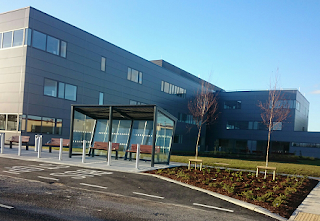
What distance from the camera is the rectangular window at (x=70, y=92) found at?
101 feet

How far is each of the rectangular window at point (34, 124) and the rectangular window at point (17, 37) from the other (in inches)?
263

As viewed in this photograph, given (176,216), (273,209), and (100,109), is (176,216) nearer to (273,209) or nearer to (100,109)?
(273,209)

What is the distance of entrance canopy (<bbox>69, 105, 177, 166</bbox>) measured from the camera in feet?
50.6

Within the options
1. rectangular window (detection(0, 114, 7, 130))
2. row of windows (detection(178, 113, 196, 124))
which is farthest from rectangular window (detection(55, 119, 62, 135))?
row of windows (detection(178, 113, 196, 124))

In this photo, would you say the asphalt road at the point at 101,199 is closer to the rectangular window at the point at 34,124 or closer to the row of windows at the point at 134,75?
the rectangular window at the point at 34,124

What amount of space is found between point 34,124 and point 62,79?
17.4ft

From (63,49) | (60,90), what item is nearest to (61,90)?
(60,90)

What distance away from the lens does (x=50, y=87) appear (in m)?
29.0

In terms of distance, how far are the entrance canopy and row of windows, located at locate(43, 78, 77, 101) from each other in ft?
39.7

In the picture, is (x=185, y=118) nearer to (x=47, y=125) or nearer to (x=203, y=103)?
(x=203, y=103)

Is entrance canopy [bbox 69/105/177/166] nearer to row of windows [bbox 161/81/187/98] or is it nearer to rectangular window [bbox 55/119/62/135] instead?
rectangular window [bbox 55/119/62/135]

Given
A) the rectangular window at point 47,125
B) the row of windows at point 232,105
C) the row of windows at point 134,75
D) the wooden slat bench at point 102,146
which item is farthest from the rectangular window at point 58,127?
the row of windows at point 232,105

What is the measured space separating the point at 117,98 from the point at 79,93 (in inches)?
244

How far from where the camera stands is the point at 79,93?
3195cm
